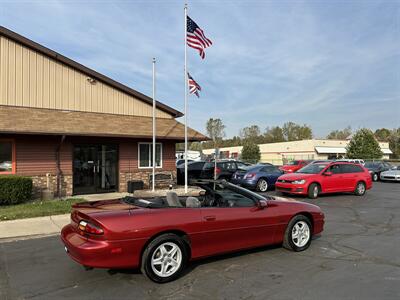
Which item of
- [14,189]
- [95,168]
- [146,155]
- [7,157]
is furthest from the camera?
[146,155]

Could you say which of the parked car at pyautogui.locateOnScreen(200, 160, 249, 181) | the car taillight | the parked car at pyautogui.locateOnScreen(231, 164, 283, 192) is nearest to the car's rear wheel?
the parked car at pyautogui.locateOnScreen(231, 164, 283, 192)

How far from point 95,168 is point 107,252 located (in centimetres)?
1119

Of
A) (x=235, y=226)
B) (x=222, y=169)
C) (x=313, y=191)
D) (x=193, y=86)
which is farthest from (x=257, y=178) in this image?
(x=235, y=226)

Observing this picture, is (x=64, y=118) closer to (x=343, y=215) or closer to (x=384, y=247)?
(x=343, y=215)

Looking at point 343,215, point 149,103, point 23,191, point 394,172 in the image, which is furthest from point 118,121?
point 394,172

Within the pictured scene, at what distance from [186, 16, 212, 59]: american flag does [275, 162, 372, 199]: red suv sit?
6318mm

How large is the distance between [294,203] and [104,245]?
3.50m

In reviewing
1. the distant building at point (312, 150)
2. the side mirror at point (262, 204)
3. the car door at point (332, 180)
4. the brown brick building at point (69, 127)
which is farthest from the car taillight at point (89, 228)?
the distant building at point (312, 150)

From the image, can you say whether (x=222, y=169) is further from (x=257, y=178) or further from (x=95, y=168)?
(x=95, y=168)

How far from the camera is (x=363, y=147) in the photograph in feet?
174

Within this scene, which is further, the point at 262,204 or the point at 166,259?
the point at 262,204

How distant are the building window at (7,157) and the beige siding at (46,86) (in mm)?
1728

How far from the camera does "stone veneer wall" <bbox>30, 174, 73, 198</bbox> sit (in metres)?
13.1

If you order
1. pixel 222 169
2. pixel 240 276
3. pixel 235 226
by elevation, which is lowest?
pixel 240 276
